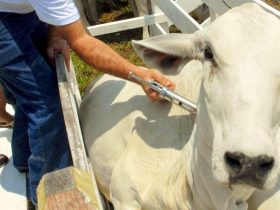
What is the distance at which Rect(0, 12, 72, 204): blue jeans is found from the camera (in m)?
3.07

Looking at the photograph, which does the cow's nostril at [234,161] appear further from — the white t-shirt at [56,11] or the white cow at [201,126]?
the white t-shirt at [56,11]

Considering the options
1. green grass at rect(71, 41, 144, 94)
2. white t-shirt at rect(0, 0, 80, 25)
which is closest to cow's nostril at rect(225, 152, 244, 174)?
white t-shirt at rect(0, 0, 80, 25)

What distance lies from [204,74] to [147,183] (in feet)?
2.38

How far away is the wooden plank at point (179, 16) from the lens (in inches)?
173

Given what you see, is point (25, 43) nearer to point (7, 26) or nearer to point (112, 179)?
point (7, 26)

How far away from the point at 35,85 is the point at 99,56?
1.36ft

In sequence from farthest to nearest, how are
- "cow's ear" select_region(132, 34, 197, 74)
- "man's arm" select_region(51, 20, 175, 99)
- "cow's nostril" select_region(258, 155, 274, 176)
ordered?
"man's arm" select_region(51, 20, 175, 99) < "cow's ear" select_region(132, 34, 197, 74) < "cow's nostril" select_region(258, 155, 274, 176)

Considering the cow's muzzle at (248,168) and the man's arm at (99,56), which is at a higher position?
the cow's muzzle at (248,168)

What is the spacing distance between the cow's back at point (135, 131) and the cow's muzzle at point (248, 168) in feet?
2.49

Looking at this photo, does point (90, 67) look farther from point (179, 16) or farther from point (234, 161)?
point (234, 161)

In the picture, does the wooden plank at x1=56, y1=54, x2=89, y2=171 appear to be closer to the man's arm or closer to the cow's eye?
the man's arm

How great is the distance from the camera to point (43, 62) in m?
3.17

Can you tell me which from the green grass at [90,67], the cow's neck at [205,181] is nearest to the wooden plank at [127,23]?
the green grass at [90,67]

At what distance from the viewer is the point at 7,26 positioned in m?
3.04
